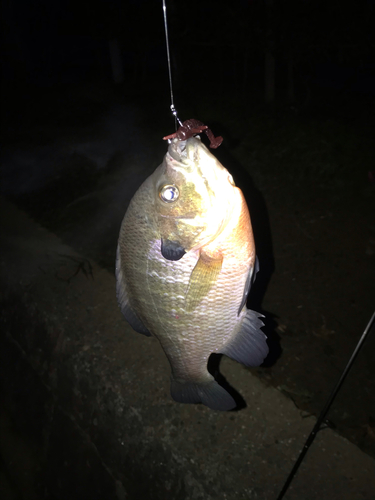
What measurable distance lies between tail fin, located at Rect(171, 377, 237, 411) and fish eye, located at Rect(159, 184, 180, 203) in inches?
28.6

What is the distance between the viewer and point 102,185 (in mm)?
5609

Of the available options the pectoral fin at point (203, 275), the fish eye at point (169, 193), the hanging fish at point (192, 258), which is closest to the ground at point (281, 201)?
the hanging fish at point (192, 258)

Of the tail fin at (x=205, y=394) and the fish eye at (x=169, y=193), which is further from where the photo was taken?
the tail fin at (x=205, y=394)

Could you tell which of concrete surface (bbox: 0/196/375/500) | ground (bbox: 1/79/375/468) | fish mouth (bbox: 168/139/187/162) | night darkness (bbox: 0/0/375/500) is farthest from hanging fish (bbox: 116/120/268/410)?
ground (bbox: 1/79/375/468)

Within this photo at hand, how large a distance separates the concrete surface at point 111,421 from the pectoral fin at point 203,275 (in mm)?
1425

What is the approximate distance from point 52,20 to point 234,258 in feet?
38.0

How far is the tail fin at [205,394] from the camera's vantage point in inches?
49.1

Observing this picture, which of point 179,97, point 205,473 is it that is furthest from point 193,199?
point 179,97

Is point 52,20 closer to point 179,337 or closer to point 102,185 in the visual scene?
point 102,185

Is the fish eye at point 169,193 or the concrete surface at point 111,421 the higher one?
the fish eye at point 169,193

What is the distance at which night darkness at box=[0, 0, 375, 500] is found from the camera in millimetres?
2145

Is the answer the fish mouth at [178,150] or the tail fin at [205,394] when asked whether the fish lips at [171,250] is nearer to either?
the fish mouth at [178,150]

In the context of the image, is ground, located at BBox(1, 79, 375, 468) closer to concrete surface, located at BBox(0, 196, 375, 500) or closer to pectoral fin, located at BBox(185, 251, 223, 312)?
concrete surface, located at BBox(0, 196, 375, 500)

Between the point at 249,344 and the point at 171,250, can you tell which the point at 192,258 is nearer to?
the point at 171,250
